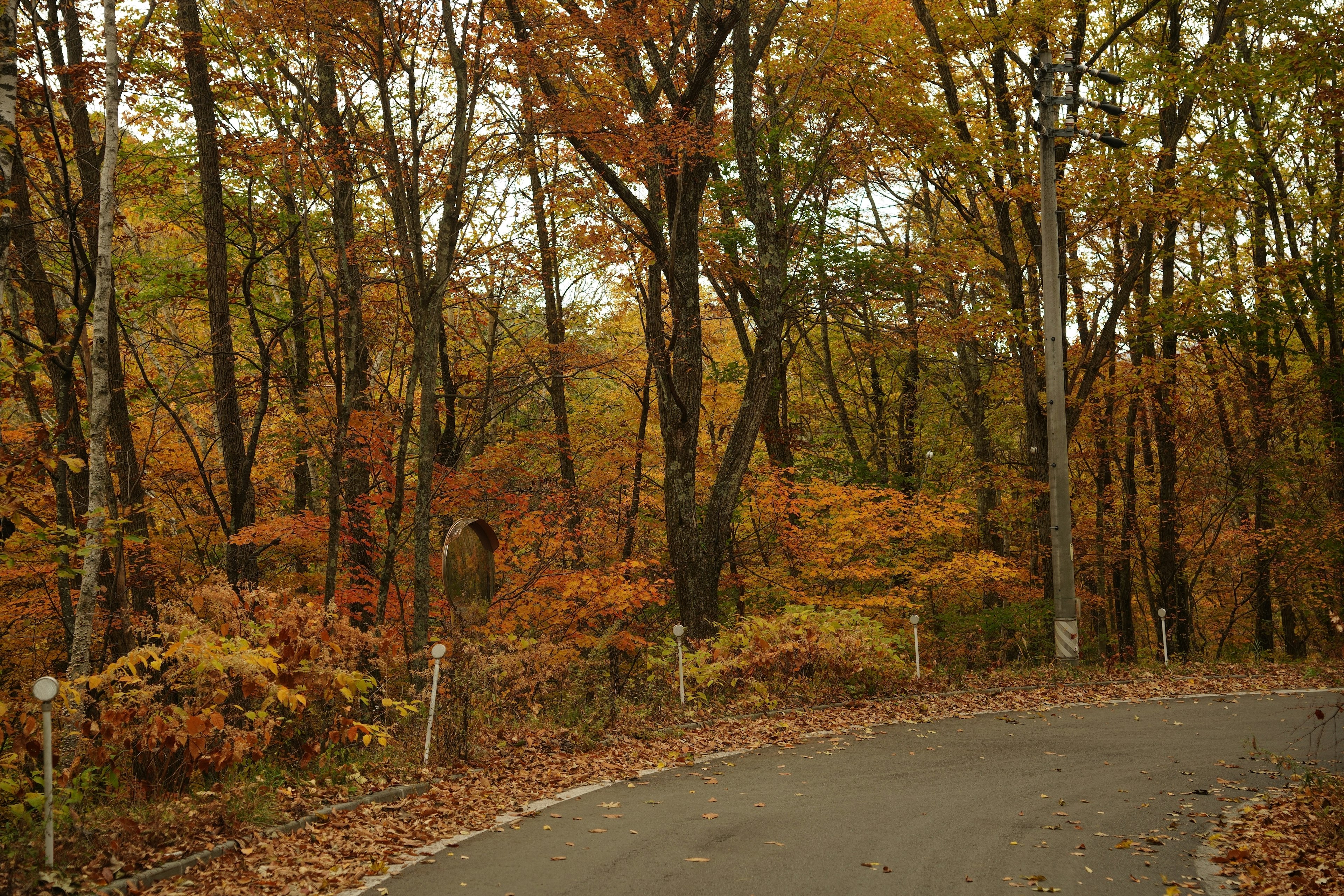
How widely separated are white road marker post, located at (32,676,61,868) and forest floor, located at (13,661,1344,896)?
0.15 m

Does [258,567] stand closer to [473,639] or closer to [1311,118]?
[473,639]

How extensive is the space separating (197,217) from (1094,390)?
75.6ft

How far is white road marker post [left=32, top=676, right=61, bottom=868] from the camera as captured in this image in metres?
5.52

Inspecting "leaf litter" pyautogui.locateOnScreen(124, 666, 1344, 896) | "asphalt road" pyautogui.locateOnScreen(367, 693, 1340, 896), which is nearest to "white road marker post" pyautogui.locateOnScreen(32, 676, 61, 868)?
"leaf litter" pyautogui.locateOnScreen(124, 666, 1344, 896)

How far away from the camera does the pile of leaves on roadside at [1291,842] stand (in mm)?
5914

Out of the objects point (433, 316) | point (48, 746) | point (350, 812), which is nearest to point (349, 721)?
point (350, 812)

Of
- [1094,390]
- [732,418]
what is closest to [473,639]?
[732,418]

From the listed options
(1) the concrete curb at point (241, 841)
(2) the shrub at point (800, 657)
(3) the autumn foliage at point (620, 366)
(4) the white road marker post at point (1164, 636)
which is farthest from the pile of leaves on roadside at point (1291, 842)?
(4) the white road marker post at point (1164, 636)

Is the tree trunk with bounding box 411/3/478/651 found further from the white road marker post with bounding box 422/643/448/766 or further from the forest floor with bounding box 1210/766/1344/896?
the forest floor with bounding box 1210/766/1344/896

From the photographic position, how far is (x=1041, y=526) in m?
21.6

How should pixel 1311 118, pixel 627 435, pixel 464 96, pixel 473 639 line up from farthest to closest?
pixel 627 435, pixel 1311 118, pixel 473 639, pixel 464 96

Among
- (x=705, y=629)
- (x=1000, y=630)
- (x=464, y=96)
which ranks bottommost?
(x=1000, y=630)

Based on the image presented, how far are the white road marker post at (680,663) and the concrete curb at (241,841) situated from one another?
4.00 metres

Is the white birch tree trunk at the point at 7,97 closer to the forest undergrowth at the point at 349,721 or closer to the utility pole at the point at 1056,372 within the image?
the forest undergrowth at the point at 349,721
